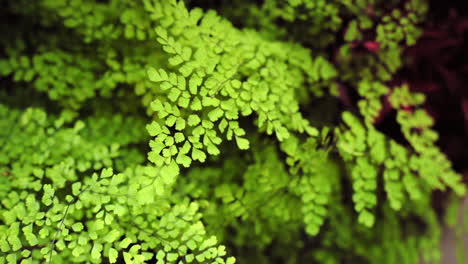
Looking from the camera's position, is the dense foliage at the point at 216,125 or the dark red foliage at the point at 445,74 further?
the dark red foliage at the point at 445,74

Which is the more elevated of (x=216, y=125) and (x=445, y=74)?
(x=445, y=74)

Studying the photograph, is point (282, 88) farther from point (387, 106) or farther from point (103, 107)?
point (103, 107)

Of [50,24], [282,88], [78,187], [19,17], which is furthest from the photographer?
[19,17]

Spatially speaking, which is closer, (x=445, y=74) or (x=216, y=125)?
(x=216, y=125)

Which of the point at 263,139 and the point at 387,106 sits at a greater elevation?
the point at 387,106

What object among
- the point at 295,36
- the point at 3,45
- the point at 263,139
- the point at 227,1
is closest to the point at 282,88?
the point at 263,139

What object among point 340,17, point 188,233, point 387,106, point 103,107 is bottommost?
point 103,107

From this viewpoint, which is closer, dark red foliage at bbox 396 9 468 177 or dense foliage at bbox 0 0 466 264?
dense foliage at bbox 0 0 466 264

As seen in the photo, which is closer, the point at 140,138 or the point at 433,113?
the point at 140,138
